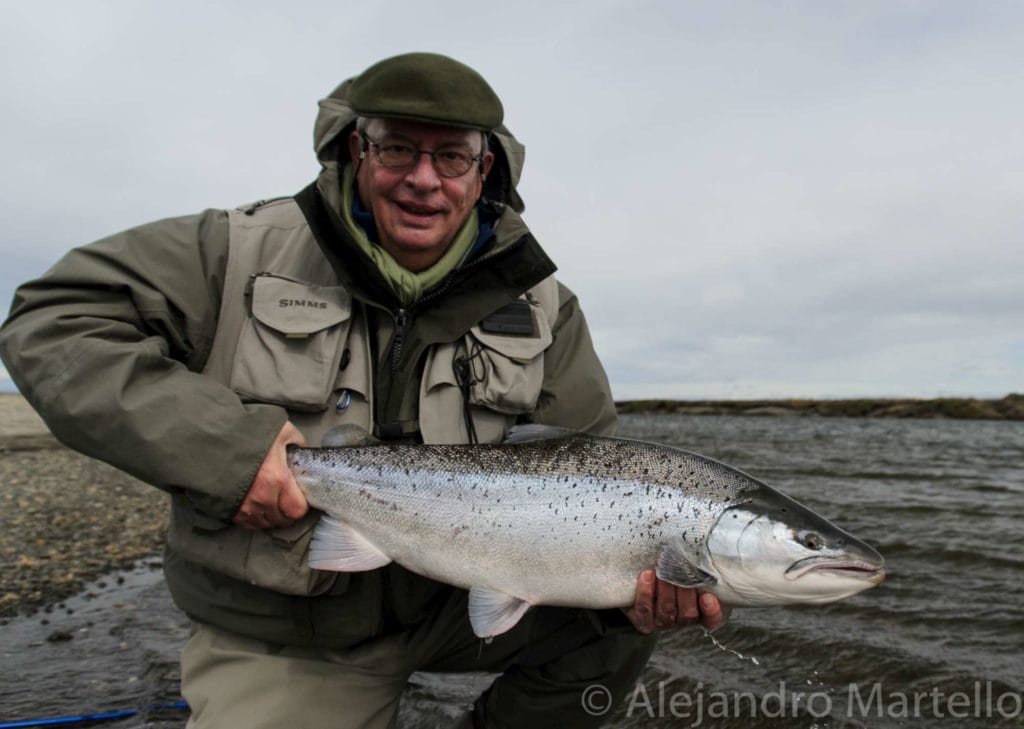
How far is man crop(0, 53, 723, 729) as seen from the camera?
321 cm

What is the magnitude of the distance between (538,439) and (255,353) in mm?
1296

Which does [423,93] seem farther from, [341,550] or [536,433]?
[341,550]

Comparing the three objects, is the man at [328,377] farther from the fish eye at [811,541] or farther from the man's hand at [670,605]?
the fish eye at [811,541]

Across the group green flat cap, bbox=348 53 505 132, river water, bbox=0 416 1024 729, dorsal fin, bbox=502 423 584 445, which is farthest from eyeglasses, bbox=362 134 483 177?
river water, bbox=0 416 1024 729

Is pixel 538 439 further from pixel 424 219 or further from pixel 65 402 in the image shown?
pixel 65 402

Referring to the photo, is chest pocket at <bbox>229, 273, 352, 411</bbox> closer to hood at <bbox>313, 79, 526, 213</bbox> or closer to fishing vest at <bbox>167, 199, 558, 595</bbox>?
fishing vest at <bbox>167, 199, 558, 595</bbox>

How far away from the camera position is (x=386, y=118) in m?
3.73

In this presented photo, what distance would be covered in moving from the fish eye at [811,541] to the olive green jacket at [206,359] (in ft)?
4.11

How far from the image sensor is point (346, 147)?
4.08 metres

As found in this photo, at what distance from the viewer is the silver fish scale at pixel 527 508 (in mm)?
3371

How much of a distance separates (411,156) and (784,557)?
7.75ft

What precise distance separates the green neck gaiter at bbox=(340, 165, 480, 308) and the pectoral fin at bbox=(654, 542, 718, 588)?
5.16 ft

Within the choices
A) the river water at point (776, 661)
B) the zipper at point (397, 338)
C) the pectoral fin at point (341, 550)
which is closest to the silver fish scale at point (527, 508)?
the pectoral fin at point (341, 550)

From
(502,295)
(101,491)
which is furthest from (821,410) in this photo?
(502,295)
